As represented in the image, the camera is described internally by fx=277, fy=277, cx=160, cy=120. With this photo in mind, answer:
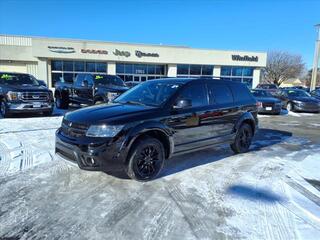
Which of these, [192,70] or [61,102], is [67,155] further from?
[192,70]

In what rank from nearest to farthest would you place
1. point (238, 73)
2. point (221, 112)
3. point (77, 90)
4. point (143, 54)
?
point (221, 112) → point (77, 90) → point (143, 54) → point (238, 73)

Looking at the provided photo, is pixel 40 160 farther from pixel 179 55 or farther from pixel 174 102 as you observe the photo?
pixel 179 55

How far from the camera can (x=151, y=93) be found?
556 cm

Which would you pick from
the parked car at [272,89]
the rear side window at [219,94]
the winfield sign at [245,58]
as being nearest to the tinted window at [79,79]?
the rear side window at [219,94]

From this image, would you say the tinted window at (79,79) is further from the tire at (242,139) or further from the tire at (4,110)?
the tire at (242,139)

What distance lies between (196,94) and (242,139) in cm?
211

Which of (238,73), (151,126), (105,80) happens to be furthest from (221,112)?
(238,73)

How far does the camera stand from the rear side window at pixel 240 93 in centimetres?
657

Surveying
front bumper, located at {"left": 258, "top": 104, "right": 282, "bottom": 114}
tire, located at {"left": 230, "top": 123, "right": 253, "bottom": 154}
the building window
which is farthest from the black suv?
the building window

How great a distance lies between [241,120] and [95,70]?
30.3 meters

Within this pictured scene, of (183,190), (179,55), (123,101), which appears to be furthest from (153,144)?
(179,55)

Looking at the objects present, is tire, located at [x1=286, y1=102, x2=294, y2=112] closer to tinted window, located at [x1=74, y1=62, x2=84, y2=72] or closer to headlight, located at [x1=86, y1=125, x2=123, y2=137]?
headlight, located at [x1=86, y1=125, x2=123, y2=137]

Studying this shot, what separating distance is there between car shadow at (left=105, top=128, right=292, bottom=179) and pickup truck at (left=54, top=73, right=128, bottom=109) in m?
5.38

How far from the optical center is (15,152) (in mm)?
6055
